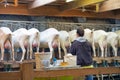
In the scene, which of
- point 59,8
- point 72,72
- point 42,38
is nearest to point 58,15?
point 59,8

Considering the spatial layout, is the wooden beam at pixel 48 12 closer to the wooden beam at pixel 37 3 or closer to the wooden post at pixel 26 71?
the wooden beam at pixel 37 3

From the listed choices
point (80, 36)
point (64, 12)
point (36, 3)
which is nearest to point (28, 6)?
point (36, 3)

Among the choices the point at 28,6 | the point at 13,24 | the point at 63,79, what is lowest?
the point at 63,79

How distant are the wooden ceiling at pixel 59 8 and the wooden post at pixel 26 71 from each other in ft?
12.1

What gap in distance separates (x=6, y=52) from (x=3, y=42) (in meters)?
0.86

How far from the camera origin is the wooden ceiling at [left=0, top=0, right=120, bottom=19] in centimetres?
596

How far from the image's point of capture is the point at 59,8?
681cm

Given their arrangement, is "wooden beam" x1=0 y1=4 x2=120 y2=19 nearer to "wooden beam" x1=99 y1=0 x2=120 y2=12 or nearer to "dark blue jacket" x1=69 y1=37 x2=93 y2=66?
"wooden beam" x1=99 y1=0 x2=120 y2=12

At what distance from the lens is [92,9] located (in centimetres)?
740

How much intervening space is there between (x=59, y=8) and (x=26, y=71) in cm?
487

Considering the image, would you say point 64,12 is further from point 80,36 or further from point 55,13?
point 80,36

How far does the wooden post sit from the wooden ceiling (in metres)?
3.69

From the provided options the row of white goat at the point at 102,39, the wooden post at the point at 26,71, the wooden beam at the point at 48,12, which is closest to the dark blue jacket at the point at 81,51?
the row of white goat at the point at 102,39

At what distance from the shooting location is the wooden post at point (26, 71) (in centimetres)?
207
